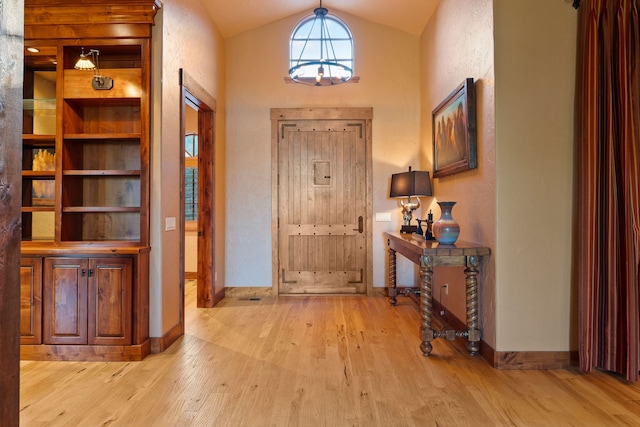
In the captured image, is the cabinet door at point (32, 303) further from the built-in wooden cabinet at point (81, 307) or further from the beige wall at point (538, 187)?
the beige wall at point (538, 187)

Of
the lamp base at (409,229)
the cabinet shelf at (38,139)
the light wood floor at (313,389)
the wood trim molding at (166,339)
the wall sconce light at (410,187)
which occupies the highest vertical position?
the cabinet shelf at (38,139)

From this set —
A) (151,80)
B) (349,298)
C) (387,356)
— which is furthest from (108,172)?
(349,298)

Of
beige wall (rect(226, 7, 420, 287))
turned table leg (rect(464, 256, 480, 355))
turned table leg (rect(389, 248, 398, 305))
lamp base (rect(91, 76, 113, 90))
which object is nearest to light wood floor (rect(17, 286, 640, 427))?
turned table leg (rect(464, 256, 480, 355))

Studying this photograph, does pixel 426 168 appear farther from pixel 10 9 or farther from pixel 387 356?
pixel 10 9

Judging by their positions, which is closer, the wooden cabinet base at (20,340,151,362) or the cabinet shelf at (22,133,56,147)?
the wooden cabinet base at (20,340,151,362)

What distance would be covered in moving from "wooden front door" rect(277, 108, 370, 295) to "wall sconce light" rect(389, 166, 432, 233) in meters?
0.69

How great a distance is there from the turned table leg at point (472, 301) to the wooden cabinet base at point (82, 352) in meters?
2.64

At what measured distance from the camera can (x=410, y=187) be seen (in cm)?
454

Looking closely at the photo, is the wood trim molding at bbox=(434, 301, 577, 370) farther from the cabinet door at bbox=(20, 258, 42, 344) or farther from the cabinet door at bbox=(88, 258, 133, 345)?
the cabinet door at bbox=(20, 258, 42, 344)

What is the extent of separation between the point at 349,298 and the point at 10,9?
4628 mm

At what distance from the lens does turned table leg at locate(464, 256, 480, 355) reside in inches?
119

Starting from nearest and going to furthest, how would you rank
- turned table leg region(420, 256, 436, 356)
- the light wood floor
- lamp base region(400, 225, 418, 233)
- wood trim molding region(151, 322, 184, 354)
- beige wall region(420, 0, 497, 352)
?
the light wood floor < beige wall region(420, 0, 497, 352) < turned table leg region(420, 256, 436, 356) < wood trim molding region(151, 322, 184, 354) < lamp base region(400, 225, 418, 233)

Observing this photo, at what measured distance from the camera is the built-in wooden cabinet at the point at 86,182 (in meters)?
3.06

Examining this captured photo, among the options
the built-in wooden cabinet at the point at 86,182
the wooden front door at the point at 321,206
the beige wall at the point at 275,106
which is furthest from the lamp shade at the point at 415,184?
the built-in wooden cabinet at the point at 86,182
